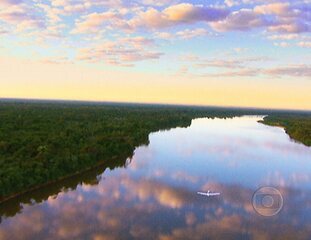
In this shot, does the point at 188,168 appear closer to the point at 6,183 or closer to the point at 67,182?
the point at 67,182

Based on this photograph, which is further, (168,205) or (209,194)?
(209,194)

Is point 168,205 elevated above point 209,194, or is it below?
below

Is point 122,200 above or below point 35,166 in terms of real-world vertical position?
below

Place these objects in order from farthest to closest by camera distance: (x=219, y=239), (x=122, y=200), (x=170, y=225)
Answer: (x=122, y=200), (x=170, y=225), (x=219, y=239)

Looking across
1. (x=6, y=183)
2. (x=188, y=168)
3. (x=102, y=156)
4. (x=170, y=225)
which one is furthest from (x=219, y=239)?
(x=102, y=156)

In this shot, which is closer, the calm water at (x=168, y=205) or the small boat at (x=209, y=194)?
the calm water at (x=168, y=205)

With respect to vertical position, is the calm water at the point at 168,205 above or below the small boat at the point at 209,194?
below

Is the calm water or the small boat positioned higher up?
the small boat

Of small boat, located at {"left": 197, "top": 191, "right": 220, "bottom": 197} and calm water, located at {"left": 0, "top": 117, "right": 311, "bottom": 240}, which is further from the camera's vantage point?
small boat, located at {"left": 197, "top": 191, "right": 220, "bottom": 197}
